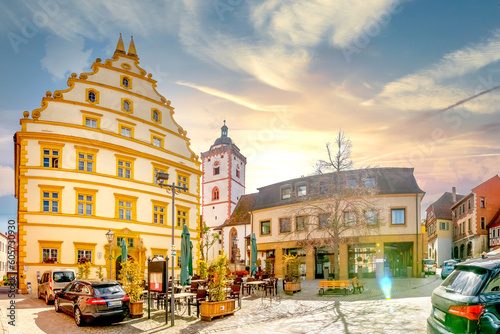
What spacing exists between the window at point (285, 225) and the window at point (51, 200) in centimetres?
2122

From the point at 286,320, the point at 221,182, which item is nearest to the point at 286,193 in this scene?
the point at 286,320

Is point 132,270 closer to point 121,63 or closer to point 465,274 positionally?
point 465,274

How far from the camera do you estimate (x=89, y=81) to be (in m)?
30.4

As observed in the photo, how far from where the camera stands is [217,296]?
47.7ft

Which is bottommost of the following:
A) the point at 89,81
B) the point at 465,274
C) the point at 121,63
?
the point at 465,274

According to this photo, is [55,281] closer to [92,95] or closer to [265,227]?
[92,95]

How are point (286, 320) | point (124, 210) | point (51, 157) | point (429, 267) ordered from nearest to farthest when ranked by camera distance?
1. point (286, 320)
2. point (51, 157)
3. point (124, 210)
4. point (429, 267)

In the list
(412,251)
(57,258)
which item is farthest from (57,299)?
(412,251)

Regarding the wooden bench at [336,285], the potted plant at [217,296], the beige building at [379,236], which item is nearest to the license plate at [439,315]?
the potted plant at [217,296]

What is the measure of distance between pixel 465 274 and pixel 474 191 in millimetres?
54933

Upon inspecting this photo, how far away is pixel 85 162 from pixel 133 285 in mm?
16635

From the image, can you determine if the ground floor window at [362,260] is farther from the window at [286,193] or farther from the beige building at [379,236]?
the window at [286,193]

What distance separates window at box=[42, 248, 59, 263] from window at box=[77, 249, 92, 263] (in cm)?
143

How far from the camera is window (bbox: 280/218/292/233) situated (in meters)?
39.1
